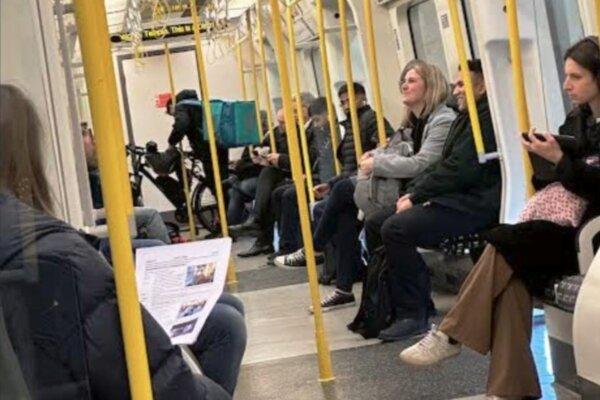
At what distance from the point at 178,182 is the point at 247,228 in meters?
2.17

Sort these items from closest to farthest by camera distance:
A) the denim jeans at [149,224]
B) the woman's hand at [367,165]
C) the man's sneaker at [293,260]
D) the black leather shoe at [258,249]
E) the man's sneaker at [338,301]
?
the woman's hand at [367,165] < the man's sneaker at [338,301] < the denim jeans at [149,224] < the man's sneaker at [293,260] < the black leather shoe at [258,249]

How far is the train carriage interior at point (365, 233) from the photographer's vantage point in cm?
217

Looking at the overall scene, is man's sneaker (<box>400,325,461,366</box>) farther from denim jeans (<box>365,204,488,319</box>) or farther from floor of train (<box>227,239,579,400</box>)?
denim jeans (<box>365,204,488,319</box>)

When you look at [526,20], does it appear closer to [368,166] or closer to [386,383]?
[368,166]

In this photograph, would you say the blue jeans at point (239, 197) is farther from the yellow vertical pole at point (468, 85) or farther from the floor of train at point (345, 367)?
the yellow vertical pole at point (468, 85)

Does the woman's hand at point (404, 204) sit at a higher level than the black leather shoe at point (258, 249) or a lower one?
higher

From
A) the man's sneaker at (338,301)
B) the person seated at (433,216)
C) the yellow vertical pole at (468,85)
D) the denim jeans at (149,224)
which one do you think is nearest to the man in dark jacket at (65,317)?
the yellow vertical pole at (468,85)

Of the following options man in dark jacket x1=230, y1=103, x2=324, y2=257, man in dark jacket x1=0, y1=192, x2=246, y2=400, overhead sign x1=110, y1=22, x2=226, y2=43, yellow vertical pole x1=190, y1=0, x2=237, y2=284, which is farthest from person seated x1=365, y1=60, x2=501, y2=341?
overhead sign x1=110, y1=22, x2=226, y2=43

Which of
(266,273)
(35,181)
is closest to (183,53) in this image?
(266,273)

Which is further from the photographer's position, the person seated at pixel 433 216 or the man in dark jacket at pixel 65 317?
the person seated at pixel 433 216

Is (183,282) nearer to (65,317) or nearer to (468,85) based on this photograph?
(65,317)

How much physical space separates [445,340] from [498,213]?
1.78 meters

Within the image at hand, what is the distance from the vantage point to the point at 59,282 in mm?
2160

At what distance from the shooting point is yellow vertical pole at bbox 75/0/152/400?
214cm
